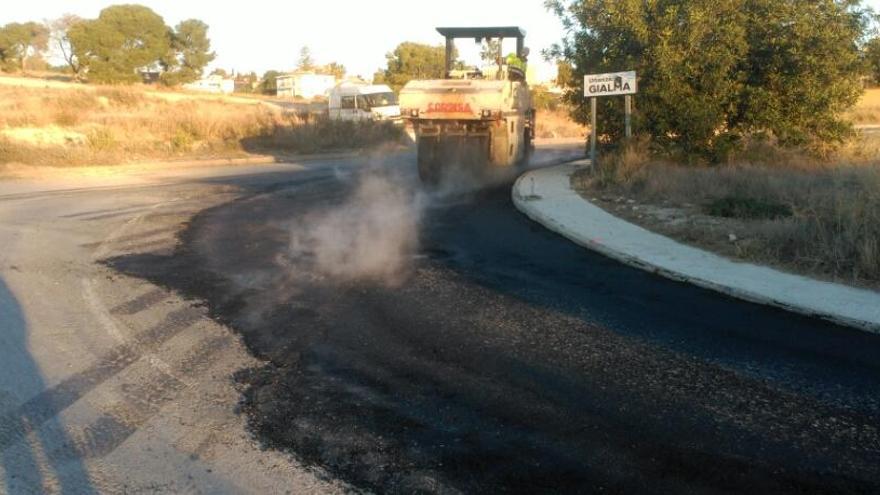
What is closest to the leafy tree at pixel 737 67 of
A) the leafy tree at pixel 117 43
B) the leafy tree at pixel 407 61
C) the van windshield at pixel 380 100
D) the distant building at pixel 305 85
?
the van windshield at pixel 380 100

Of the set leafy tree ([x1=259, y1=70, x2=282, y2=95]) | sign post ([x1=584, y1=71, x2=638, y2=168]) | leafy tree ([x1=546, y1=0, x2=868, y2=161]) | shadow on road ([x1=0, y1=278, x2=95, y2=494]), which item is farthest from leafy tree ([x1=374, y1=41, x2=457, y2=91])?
shadow on road ([x1=0, y1=278, x2=95, y2=494])

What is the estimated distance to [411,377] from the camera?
510cm

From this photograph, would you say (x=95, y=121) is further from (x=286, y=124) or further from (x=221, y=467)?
(x=221, y=467)

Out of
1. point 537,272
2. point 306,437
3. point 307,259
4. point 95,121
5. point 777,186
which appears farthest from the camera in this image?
point 95,121

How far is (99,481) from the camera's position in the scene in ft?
12.3

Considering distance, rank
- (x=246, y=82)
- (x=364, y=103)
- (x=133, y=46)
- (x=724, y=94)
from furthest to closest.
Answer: (x=246, y=82), (x=133, y=46), (x=364, y=103), (x=724, y=94)

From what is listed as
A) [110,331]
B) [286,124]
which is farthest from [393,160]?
[110,331]

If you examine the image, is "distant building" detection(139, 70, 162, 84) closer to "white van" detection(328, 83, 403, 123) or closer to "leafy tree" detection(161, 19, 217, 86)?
"leafy tree" detection(161, 19, 217, 86)

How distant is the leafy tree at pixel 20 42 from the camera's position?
278ft

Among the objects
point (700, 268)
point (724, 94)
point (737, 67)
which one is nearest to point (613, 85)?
point (724, 94)

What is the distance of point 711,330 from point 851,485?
255cm

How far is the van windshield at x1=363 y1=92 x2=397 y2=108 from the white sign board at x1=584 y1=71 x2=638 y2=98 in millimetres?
19378

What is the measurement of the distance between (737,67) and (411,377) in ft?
43.3

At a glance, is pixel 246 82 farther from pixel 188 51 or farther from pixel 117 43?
pixel 117 43
